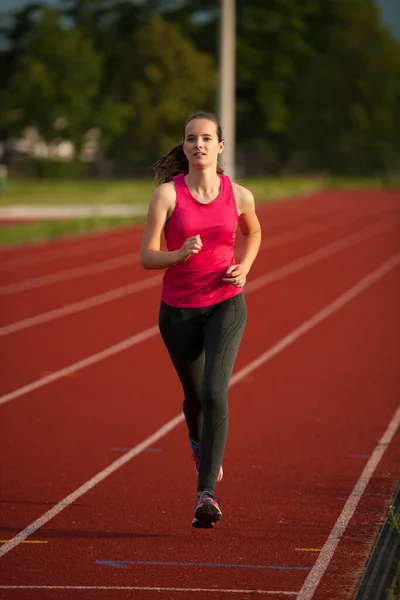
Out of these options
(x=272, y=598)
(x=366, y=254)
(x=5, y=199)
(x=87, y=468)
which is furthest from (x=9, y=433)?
(x=5, y=199)

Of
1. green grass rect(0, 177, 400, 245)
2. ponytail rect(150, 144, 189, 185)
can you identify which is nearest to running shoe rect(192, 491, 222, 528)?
ponytail rect(150, 144, 189, 185)

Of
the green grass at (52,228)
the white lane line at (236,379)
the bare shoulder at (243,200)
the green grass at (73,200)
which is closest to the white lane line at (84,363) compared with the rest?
the white lane line at (236,379)

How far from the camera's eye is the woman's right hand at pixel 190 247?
5223mm

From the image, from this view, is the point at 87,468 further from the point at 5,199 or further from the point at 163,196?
the point at 5,199

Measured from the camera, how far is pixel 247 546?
543cm

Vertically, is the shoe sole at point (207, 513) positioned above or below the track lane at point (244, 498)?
above

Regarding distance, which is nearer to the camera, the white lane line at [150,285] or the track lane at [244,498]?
the track lane at [244,498]

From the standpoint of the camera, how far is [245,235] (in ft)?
19.4

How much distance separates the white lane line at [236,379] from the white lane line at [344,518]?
0.27 meters

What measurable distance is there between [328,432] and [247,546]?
2.73 m

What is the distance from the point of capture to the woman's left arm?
5449mm

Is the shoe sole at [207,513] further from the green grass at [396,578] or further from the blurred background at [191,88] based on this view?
the blurred background at [191,88]

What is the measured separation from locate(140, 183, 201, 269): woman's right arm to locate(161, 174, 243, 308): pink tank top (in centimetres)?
4

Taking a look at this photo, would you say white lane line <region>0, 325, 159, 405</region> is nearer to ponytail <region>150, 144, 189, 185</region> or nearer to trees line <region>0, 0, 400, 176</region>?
ponytail <region>150, 144, 189, 185</region>
